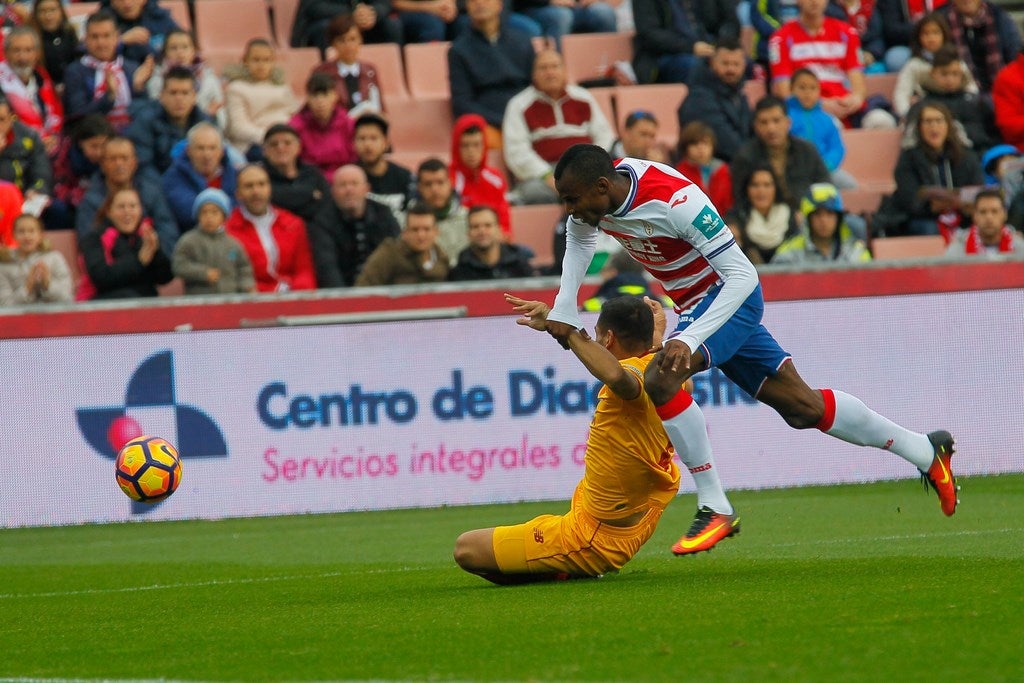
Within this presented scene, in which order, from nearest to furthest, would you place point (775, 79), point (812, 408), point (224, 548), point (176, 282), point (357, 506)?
point (812, 408)
point (224, 548)
point (357, 506)
point (176, 282)
point (775, 79)

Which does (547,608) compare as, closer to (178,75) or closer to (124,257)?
(124,257)

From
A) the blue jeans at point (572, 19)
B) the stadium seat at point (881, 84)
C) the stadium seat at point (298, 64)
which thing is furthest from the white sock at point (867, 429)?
the stadium seat at point (881, 84)

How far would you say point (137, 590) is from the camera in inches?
344

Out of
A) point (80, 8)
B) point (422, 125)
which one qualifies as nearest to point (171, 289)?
point (422, 125)

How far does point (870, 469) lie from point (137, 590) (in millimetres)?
7087

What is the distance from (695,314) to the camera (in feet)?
26.1

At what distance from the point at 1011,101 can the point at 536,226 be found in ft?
18.3

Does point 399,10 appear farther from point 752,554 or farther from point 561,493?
point 752,554

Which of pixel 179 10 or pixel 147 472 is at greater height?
pixel 179 10

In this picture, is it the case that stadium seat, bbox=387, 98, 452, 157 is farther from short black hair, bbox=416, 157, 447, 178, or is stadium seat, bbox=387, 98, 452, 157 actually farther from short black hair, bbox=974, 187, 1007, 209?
short black hair, bbox=974, 187, 1007, 209

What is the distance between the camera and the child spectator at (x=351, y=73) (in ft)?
53.7

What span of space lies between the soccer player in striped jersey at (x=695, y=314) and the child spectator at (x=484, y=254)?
Answer: 5.73 metres

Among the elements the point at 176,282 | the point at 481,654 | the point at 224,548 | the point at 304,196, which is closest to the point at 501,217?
the point at 304,196

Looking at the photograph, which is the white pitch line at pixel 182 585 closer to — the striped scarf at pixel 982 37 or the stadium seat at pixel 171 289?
the stadium seat at pixel 171 289
